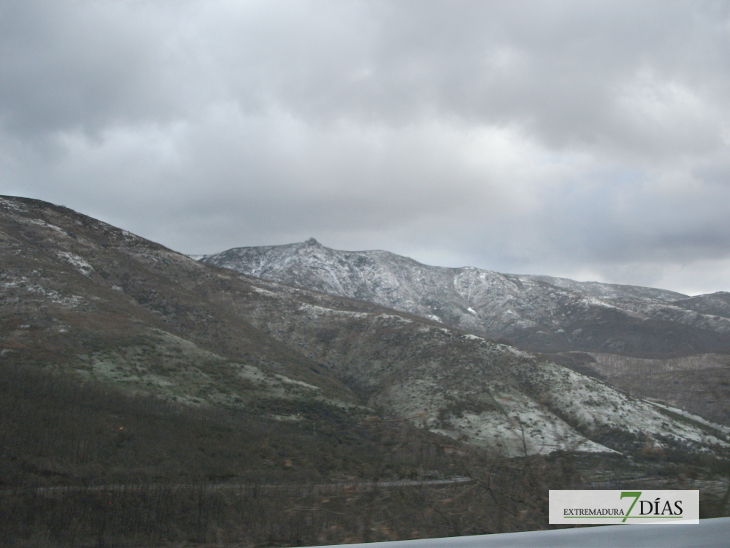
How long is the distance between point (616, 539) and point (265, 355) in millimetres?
62532

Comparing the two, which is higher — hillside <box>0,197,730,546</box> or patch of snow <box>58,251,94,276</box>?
patch of snow <box>58,251,94,276</box>

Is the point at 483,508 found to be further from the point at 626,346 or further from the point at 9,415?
the point at 626,346

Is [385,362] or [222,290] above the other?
[222,290]

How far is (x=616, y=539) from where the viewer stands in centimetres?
417

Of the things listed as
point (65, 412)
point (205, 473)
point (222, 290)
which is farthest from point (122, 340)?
point (222, 290)

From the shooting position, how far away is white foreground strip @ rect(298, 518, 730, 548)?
3.92 m

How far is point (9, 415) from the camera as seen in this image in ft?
72.1

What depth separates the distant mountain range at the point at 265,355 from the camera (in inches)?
1727

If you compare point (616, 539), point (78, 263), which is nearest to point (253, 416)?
point (616, 539)

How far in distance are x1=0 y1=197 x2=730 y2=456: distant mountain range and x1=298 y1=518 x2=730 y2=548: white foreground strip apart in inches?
1004

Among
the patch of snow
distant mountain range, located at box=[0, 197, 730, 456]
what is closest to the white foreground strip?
distant mountain range, located at box=[0, 197, 730, 456]

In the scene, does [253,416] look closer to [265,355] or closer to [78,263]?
[265,355]

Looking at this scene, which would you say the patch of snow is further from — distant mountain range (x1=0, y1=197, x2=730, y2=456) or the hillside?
the hillside

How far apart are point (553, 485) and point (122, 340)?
48.2 metres
